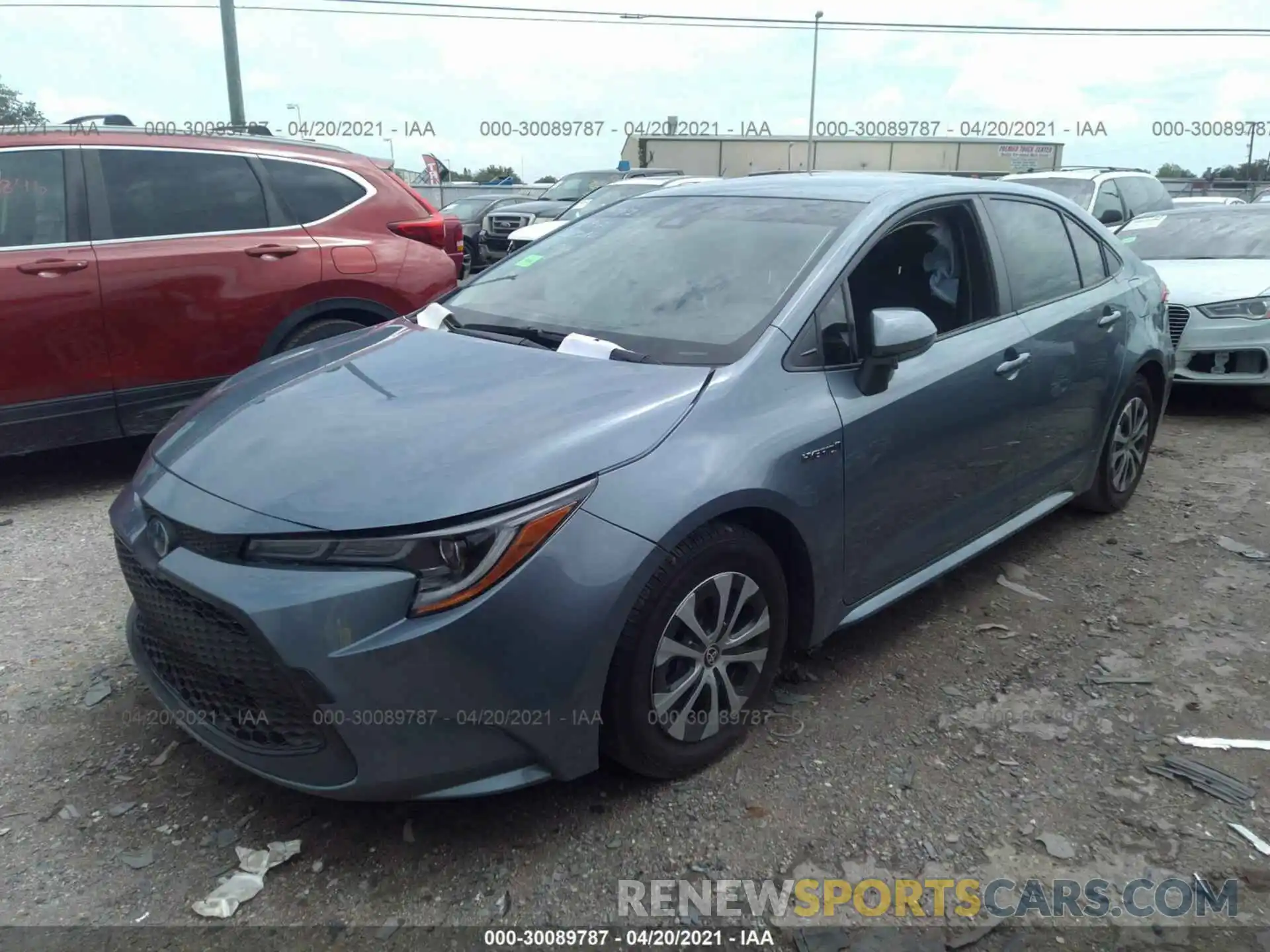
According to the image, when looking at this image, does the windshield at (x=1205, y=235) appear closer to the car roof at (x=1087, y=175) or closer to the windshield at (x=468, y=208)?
the car roof at (x=1087, y=175)

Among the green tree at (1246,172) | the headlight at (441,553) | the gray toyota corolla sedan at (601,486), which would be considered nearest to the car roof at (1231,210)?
the gray toyota corolla sedan at (601,486)

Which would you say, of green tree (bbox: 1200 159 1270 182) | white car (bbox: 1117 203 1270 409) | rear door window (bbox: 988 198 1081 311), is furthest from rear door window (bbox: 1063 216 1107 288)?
green tree (bbox: 1200 159 1270 182)

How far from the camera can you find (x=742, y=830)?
98.3 inches

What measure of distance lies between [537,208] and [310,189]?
Result: 10971mm

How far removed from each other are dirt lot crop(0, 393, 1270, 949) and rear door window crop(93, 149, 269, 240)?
6.41 feet

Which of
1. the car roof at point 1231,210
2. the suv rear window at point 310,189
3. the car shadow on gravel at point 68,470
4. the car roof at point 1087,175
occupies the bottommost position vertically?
the car shadow on gravel at point 68,470

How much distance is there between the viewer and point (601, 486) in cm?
228

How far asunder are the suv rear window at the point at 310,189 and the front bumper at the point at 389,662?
3.37 metres

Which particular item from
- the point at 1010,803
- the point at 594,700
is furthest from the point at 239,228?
the point at 1010,803

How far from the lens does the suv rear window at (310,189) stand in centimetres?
528

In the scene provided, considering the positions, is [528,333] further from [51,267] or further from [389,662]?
[51,267]

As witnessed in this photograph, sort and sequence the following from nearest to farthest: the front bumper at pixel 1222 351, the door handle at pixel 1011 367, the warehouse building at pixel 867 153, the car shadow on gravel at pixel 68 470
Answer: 1. the door handle at pixel 1011 367
2. the car shadow on gravel at pixel 68 470
3. the front bumper at pixel 1222 351
4. the warehouse building at pixel 867 153

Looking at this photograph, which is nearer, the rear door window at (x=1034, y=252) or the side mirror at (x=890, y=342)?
the side mirror at (x=890, y=342)

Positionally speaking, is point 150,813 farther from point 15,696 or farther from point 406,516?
point 406,516
